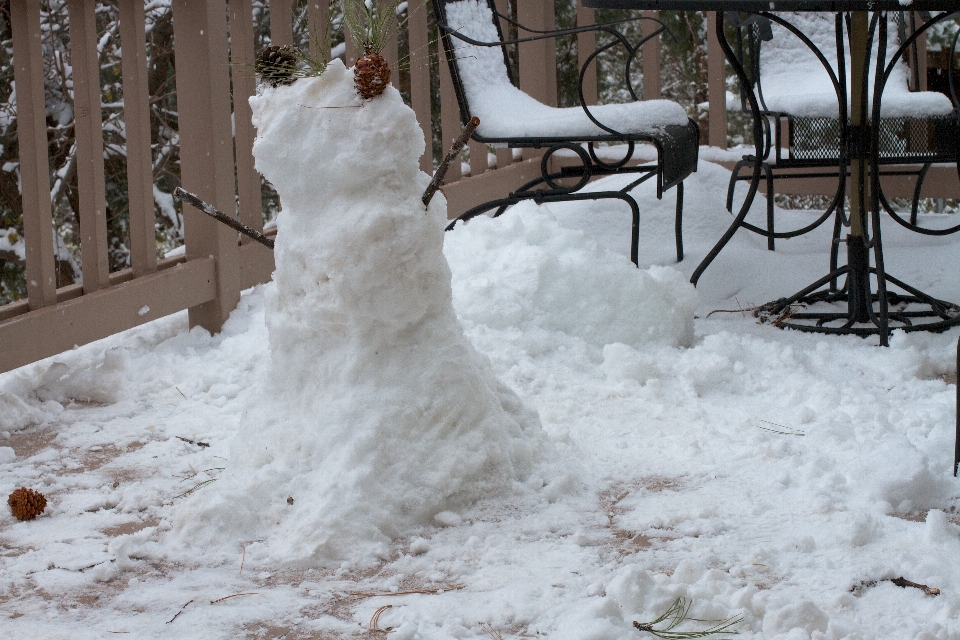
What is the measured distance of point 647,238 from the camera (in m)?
4.23

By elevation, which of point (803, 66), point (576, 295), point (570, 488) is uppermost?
point (803, 66)

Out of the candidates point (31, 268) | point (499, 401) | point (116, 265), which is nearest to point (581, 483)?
point (499, 401)

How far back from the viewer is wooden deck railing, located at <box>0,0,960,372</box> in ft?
9.43

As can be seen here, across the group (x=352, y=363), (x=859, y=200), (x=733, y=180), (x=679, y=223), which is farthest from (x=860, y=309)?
(x=352, y=363)

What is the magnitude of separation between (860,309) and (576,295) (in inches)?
35.3

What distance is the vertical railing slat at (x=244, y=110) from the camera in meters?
3.62

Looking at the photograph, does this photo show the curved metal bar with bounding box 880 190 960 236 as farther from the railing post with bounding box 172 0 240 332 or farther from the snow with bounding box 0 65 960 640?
the railing post with bounding box 172 0 240 332

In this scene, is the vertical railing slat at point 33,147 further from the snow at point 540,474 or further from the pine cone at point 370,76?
the pine cone at point 370,76

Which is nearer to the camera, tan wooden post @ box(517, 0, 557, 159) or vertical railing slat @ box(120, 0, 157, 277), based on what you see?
vertical railing slat @ box(120, 0, 157, 277)

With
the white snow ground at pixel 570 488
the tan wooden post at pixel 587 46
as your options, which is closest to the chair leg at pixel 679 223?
the white snow ground at pixel 570 488

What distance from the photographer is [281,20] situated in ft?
12.3

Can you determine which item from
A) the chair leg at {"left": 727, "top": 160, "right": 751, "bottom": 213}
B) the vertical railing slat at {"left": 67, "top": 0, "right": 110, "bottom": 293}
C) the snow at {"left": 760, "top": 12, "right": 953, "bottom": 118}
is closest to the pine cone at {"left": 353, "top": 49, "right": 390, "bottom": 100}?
the vertical railing slat at {"left": 67, "top": 0, "right": 110, "bottom": 293}

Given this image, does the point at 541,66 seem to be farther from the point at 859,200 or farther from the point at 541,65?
the point at 859,200

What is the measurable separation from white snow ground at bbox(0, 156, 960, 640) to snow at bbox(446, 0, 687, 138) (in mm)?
352
